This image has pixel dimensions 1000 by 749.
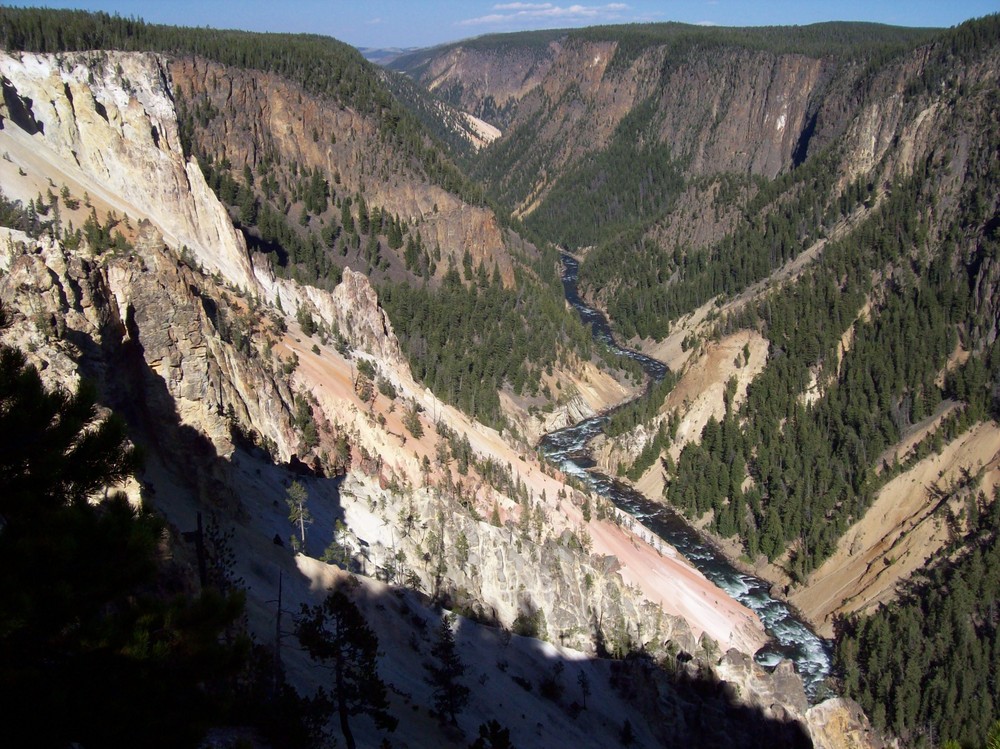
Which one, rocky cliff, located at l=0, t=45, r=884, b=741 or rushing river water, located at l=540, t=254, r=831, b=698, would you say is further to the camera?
rushing river water, located at l=540, t=254, r=831, b=698

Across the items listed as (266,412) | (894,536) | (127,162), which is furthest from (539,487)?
(127,162)

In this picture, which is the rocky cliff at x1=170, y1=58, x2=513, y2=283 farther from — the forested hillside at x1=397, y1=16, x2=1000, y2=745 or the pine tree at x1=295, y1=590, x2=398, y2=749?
the pine tree at x1=295, y1=590, x2=398, y2=749

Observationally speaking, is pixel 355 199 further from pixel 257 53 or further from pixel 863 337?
pixel 863 337

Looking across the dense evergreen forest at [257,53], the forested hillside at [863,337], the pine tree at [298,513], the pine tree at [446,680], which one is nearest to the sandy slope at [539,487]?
the forested hillside at [863,337]

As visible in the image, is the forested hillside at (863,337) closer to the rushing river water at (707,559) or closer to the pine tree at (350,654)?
the rushing river water at (707,559)

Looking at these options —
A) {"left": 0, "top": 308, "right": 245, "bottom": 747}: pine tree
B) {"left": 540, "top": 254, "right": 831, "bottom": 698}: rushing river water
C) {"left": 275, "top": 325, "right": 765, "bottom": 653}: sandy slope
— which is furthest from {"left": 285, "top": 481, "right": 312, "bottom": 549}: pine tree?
{"left": 540, "top": 254, "right": 831, "bottom": 698}: rushing river water

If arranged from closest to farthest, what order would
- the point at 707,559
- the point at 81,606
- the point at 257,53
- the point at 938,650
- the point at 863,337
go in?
the point at 81,606, the point at 938,650, the point at 707,559, the point at 863,337, the point at 257,53

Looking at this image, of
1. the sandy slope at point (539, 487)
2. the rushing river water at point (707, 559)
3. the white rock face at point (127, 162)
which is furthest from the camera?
the white rock face at point (127, 162)

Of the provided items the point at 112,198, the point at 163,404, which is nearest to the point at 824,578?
the point at 163,404

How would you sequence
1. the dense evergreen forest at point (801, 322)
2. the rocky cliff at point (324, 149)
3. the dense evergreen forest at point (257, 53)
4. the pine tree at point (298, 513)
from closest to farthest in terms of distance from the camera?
the pine tree at point (298, 513) < the dense evergreen forest at point (801, 322) < the dense evergreen forest at point (257, 53) < the rocky cliff at point (324, 149)
